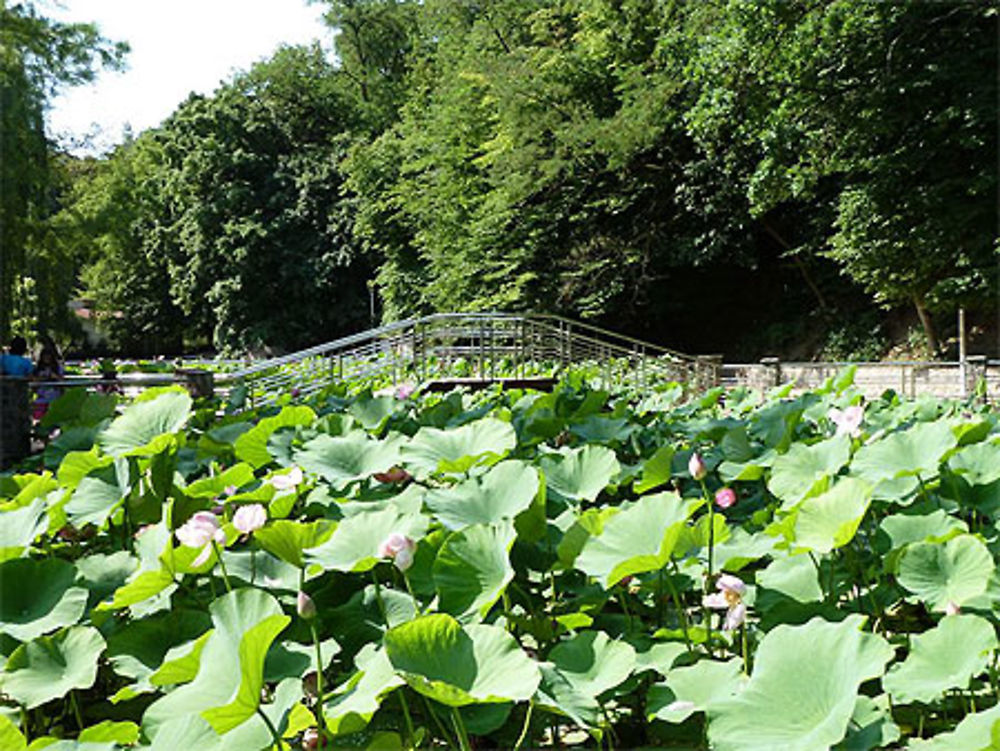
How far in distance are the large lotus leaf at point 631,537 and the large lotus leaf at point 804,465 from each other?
1.13 ft

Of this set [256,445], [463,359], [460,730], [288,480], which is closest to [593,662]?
[460,730]

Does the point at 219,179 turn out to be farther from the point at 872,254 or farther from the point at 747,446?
the point at 747,446

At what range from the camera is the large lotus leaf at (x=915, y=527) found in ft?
4.14

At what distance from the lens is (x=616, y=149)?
1614cm

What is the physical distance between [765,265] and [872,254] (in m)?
5.60

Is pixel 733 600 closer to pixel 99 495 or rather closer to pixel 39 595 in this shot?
pixel 39 595

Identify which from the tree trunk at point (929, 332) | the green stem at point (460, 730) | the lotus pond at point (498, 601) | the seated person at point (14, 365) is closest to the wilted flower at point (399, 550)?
the lotus pond at point (498, 601)

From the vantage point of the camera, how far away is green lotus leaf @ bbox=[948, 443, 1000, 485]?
146 centimetres

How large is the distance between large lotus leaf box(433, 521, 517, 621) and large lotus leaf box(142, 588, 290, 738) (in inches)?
8.5

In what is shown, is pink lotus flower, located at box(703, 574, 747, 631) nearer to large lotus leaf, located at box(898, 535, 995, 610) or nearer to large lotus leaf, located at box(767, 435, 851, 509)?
large lotus leaf, located at box(898, 535, 995, 610)

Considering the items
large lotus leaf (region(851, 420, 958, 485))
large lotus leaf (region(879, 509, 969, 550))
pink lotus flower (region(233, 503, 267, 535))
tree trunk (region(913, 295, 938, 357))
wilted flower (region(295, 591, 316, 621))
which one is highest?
tree trunk (region(913, 295, 938, 357))

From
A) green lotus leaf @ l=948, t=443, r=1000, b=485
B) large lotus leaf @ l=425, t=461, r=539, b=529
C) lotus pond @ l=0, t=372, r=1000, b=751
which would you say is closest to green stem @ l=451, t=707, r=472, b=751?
lotus pond @ l=0, t=372, r=1000, b=751

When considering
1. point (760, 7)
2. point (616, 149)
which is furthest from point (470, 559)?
point (616, 149)

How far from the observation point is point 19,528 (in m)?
1.40
